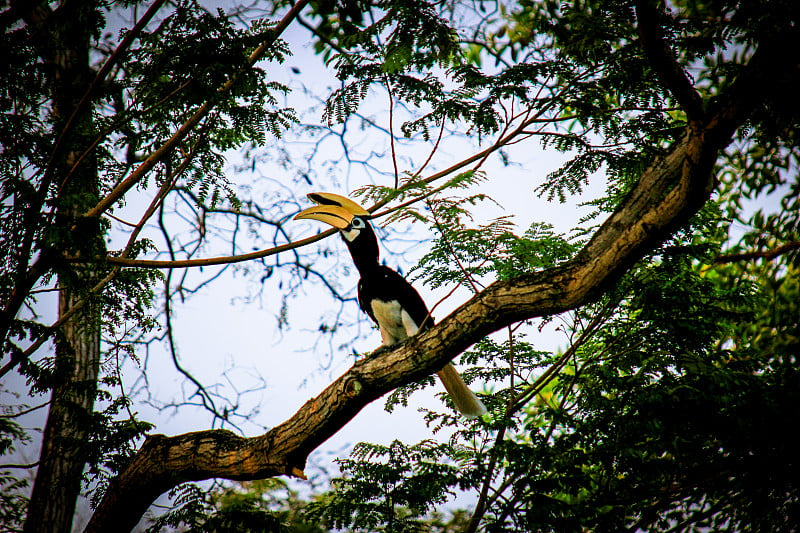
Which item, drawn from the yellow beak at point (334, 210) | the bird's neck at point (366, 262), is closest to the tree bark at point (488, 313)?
the bird's neck at point (366, 262)

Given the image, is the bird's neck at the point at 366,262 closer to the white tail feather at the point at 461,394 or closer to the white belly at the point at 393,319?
the white belly at the point at 393,319

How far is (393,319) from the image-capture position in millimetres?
3529

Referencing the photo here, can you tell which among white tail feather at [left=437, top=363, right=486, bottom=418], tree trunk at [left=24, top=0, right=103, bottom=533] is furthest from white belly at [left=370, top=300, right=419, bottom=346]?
tree trunk at [left=24, top=0, right=103, bottom=533]

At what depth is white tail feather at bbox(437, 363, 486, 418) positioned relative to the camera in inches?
117

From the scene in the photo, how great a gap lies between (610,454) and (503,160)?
1630mm

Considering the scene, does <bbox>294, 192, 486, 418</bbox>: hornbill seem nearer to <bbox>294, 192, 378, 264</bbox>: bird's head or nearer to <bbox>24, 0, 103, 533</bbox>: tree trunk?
<bbox>294, 192, 378, 264</bbox>: bird's head

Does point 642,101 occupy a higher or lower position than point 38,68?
lower

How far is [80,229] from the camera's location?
7.26 ft

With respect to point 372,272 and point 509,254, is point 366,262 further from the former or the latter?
point 509,254

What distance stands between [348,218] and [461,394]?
4.57ft

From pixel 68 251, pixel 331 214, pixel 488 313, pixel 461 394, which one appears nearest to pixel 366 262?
pixel 331 214

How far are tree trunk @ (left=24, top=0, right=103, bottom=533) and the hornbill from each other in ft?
4.38

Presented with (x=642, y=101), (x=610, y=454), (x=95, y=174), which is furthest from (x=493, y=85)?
(x=95, y=174)

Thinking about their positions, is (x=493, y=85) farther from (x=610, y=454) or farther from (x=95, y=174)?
(x=95, y=174)
